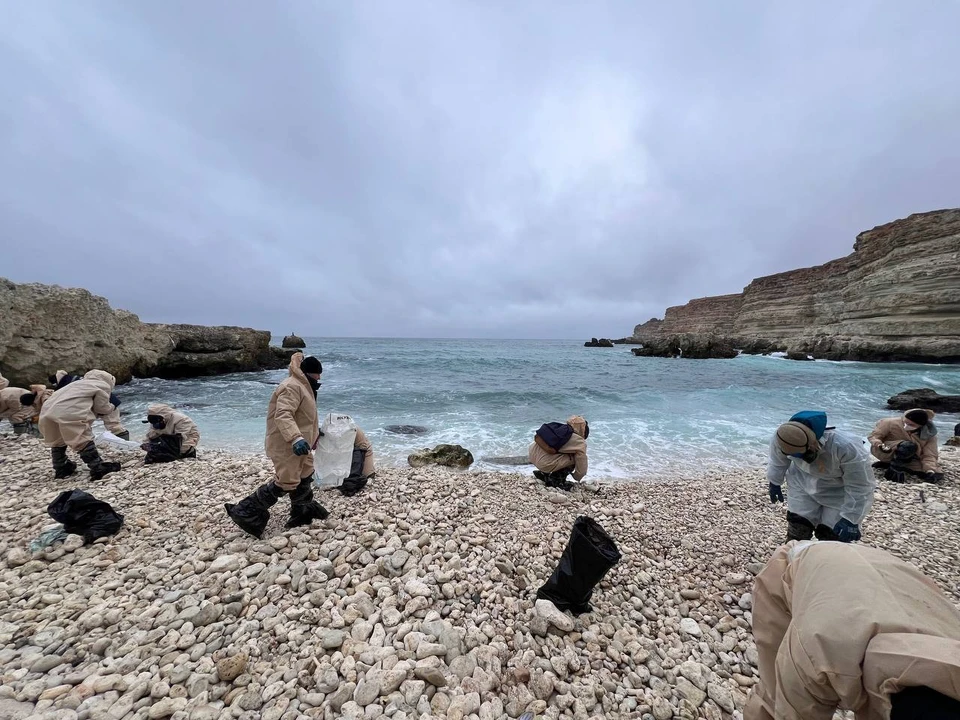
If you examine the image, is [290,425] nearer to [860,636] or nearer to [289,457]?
[289,457]

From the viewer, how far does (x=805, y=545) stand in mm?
1811

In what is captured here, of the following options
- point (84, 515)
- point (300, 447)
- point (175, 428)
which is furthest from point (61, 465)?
point (300, 447)

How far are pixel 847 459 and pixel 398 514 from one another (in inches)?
195

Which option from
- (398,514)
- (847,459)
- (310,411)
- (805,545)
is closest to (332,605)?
(398,514)

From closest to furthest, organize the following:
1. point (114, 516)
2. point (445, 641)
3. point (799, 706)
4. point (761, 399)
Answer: point (799, 706)
point (445, 641)
point (114, 516)
point (761, 399)

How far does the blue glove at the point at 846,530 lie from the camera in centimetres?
361

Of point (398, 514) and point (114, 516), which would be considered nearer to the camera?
point (114, 516)

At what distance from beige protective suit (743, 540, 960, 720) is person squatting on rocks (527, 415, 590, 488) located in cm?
447

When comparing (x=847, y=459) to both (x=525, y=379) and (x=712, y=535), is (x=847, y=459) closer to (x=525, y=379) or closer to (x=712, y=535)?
(x=712, y=535)

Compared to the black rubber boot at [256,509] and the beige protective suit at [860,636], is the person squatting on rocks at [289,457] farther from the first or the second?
the beige protective suit at [860,636]

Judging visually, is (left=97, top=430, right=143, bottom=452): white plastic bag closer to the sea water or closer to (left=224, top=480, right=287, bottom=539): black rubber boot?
the sea water

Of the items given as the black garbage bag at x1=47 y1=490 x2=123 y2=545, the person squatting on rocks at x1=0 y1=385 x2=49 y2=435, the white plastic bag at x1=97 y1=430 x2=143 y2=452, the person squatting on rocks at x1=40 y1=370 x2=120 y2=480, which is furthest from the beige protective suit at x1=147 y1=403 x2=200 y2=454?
the person squatting on rocks at x1=0 y1=385 x2=49 y2=435

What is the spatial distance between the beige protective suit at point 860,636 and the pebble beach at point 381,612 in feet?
4.31

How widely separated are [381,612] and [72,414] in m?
6.49
